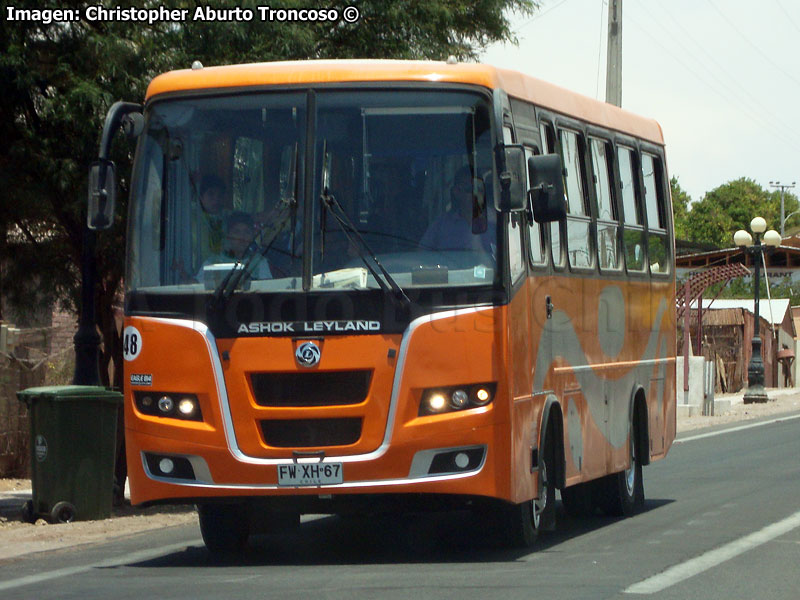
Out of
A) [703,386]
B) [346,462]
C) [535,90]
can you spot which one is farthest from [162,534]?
[703,386]

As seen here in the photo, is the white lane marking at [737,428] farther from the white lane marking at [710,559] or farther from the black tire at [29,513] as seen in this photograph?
the black tire at [29,513]

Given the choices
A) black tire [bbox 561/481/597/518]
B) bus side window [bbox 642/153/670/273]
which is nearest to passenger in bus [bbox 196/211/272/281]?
black tire [bbox 561/481/597/518]

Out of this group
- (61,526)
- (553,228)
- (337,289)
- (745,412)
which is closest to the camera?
(337,289)

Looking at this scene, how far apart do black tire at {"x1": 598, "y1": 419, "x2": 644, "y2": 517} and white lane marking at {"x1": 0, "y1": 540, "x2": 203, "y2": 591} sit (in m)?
3.51

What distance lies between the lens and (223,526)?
36.2 ft

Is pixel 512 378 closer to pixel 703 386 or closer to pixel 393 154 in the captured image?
pixel 393 154

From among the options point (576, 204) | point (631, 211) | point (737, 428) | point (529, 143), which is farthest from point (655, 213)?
point (737, 428)

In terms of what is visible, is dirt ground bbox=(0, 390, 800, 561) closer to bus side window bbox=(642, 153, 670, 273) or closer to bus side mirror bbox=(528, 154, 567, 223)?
bus side mirror bbox=(528, 154, 567, 223)

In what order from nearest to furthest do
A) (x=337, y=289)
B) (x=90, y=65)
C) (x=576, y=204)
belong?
(x=337, y=289) → (x=576, y=204) → (x=90, y=65)

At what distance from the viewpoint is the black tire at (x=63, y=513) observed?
1378cm

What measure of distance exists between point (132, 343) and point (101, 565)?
148 centimetres

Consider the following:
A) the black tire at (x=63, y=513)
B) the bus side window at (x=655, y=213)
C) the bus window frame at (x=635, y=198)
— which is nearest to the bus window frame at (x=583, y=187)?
the bus window frame at (x=635, y=198)

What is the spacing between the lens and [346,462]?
383 inches

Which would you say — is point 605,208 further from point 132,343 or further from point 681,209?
point 681,209
